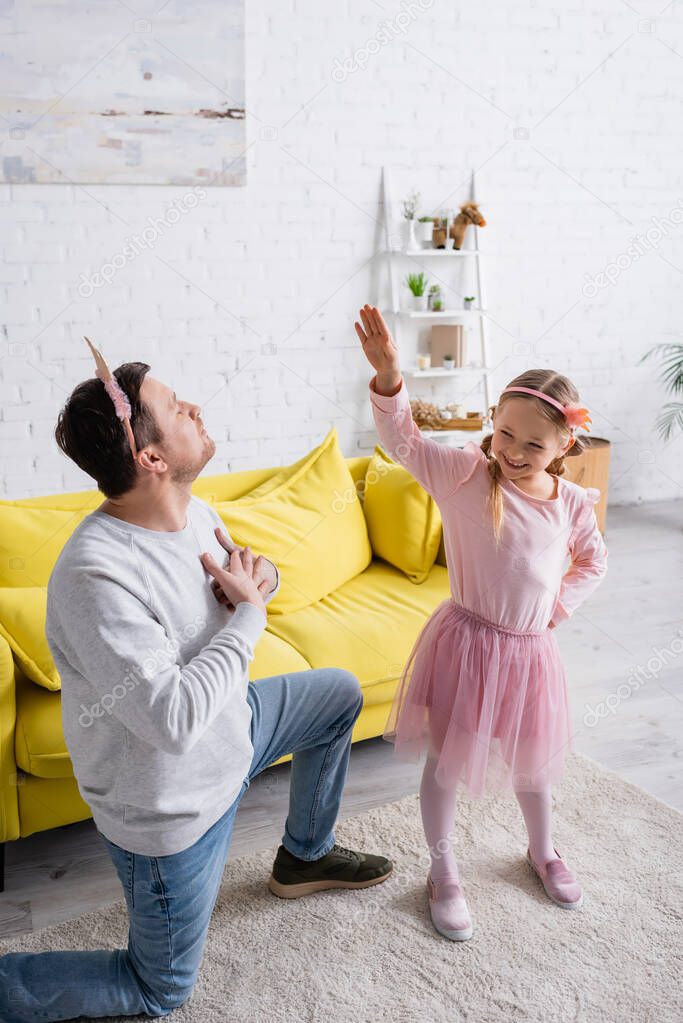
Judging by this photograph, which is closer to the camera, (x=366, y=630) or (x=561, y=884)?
(x=561, y=884)

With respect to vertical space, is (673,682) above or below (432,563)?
below

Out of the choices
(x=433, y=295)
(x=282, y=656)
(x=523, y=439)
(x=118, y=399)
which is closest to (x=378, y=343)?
(x=523, y=439)

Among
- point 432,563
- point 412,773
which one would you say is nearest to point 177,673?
point 412,773

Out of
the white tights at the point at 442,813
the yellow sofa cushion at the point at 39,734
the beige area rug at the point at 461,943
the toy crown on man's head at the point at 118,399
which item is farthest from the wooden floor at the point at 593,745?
the toy crown on man's head at the point at 118,399

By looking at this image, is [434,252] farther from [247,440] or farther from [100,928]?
[100,928]

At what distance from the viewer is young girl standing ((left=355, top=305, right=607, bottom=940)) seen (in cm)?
160

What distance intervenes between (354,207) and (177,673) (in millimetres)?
3129

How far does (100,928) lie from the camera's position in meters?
1.67

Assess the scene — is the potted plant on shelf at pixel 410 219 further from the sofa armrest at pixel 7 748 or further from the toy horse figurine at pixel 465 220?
the sofa armrest at pixel 7 748

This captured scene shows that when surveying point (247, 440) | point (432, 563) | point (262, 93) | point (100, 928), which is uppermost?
point (262, 93)

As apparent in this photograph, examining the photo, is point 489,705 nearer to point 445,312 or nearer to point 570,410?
point 570,410

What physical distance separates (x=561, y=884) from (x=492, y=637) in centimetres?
54

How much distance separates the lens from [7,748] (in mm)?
1720

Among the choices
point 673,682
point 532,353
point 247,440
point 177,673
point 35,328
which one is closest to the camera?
point 177,673
